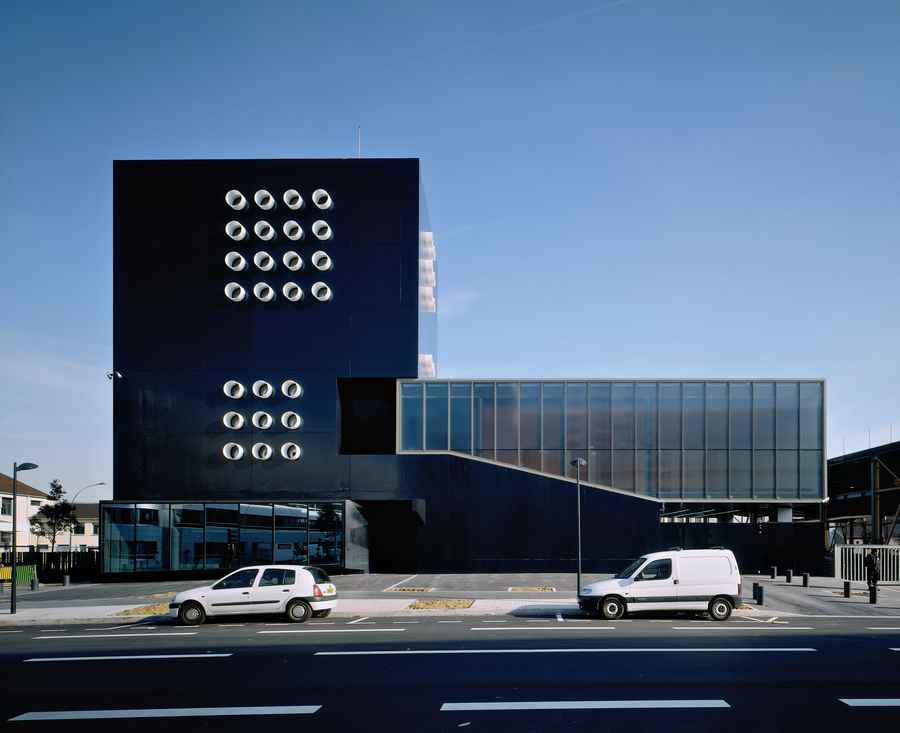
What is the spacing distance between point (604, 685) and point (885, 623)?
14.5m

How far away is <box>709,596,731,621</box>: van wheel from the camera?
25469 mm

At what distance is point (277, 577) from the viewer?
2556 cm

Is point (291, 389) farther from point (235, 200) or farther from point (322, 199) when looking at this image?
point (235, 200)

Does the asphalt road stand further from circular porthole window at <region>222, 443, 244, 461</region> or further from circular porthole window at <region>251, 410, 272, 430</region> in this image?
circular porthole window at <region>251, 410, 272, 430</region>

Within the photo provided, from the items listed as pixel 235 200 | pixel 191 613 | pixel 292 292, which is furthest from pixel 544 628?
pixel 235 200

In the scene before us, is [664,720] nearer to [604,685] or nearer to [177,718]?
[604,685]

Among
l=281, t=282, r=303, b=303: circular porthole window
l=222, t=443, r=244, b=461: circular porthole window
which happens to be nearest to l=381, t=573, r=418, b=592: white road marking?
l=222, t=443, r=244, b=461: circular porthole window

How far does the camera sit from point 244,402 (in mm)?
45562

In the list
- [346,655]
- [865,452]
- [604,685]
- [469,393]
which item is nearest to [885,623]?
[604,685]

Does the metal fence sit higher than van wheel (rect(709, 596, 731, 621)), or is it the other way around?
van wheel (rect(709, 596, 731, 621))

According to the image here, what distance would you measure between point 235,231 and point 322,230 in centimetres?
454

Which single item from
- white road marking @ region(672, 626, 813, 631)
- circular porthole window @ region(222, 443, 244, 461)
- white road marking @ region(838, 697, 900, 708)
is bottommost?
white road marking @ region(672, 626, 813, 631)

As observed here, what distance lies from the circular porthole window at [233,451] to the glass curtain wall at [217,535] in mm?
2531

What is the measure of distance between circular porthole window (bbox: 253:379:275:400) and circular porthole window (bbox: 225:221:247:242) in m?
7.67
